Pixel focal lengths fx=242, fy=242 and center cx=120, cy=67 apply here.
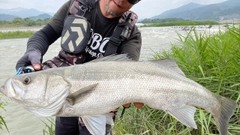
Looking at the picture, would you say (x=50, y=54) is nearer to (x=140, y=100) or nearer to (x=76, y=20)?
(x=76, y=20)

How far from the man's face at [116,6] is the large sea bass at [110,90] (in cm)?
70

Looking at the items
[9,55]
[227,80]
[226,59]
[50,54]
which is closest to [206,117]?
[227,80]

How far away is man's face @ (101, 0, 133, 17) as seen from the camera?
7.57 feet

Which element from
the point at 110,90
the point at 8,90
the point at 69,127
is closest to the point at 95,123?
the point at 110,90

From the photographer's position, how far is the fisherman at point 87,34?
2.37 metres

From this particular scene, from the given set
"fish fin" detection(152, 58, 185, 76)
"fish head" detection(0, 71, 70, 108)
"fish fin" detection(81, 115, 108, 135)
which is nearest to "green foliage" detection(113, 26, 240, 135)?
"fish fin" detection(152, 58, 185, 76)

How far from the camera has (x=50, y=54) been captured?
1374cm

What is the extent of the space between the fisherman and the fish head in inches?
28.2

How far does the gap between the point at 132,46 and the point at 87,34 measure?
475 mm

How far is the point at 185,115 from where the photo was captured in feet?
5.88

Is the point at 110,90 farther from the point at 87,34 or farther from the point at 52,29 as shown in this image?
the point at 52,29

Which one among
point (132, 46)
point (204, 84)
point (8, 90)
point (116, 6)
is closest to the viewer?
point (8, 90)

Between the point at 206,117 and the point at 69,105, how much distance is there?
1.85 m

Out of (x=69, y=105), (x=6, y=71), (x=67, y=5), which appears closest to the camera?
(x=69, y=105)
